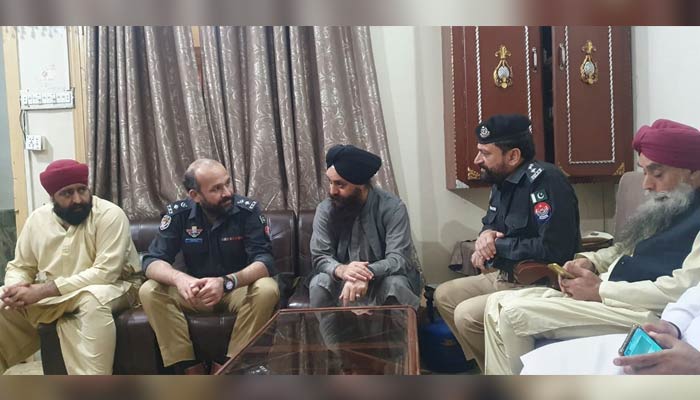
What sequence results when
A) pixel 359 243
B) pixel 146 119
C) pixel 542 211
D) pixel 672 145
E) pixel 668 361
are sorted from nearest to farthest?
1. pixel 668 361
2. pixel 672 145
3. pixel 542 211
4. pixel 359 243
5. pixel 146 119

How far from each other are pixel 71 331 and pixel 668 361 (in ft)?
3.68

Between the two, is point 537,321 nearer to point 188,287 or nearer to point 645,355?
point 645,355

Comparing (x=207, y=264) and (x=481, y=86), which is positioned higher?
(x=481, y=86)

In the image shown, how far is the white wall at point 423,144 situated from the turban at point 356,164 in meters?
0.06

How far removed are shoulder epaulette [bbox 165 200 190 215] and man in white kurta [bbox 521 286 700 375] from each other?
858 millimetres

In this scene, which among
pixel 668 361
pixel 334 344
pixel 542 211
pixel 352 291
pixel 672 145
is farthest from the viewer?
pixel 352 291

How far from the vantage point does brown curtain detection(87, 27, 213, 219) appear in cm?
125

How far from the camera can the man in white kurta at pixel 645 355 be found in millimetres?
534

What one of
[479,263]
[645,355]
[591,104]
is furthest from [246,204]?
[645,355]

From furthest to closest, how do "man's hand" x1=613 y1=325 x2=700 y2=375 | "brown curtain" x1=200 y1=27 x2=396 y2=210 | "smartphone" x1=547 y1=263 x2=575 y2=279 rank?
1. "brown curtain" x1=200 y1=27 x2=396 y2=210
2. "smartphone" x1=547 y1=263 x2=575 y2=279
3. "man's hand" x1=613 y1=325 x2=700 y2=375

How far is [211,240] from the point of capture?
1.20 metres

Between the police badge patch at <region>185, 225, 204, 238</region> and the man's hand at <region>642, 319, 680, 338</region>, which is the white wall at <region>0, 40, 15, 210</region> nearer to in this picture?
the police badge patch at <region>185, 225, 204, 238</region>

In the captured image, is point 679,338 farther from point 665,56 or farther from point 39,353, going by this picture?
point 39,353

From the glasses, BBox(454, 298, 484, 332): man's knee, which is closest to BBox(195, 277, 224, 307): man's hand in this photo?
the glasses
